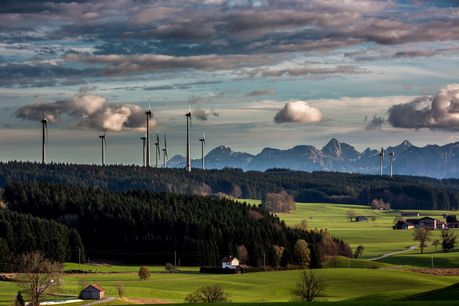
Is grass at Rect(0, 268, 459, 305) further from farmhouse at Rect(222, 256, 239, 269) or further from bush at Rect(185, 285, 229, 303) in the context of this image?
farmhouse at Rect(222, 256, 239, 269)

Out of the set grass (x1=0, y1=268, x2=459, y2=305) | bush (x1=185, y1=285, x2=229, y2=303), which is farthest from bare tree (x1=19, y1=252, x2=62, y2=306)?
bush (x1=185, y1=285, x2=229, y2=303)

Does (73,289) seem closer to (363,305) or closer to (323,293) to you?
(323,293)

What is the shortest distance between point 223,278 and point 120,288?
36777 millimetres

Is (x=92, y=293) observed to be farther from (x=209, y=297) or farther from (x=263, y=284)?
(x=263, y=284)

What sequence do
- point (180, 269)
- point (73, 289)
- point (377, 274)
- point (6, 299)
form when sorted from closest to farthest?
point (6, 299), point (73, 289), point (377, 274), point (180, 269)

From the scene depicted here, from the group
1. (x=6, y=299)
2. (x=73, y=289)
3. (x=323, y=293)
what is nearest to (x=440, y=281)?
(x=323, y=293)

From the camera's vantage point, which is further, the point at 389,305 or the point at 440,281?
the point at 440,281

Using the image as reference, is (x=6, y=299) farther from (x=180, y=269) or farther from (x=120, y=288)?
(x=180, y=269)

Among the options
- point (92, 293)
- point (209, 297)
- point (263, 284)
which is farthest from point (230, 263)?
point (209, 297)

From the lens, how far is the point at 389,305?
269ft

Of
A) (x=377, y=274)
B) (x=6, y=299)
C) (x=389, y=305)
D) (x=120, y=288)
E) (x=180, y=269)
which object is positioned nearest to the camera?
(x=389, y=305)

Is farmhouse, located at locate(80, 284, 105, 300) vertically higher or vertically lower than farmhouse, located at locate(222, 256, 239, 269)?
lower

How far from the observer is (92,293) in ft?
408

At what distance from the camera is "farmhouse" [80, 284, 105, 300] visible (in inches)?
4833
